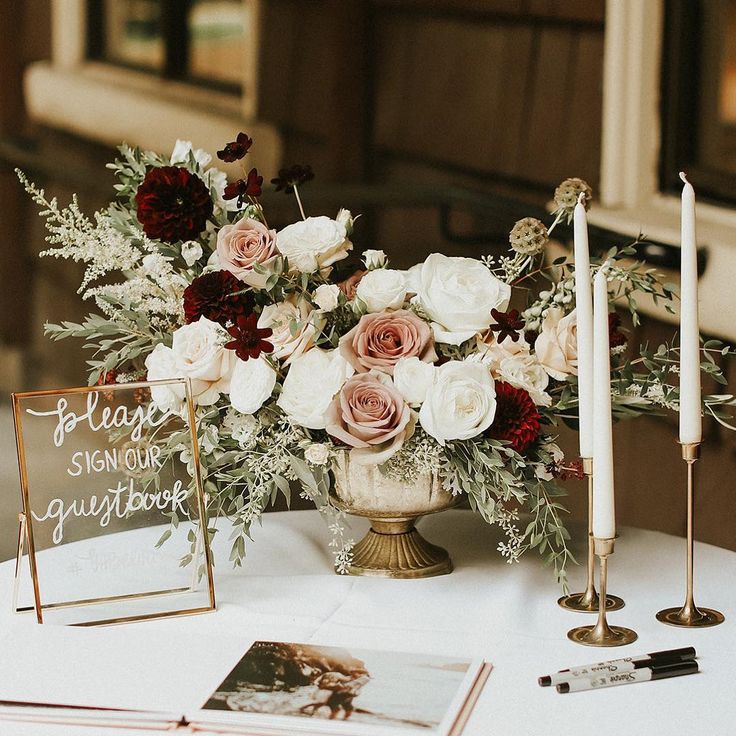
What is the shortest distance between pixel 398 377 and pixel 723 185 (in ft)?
4.27

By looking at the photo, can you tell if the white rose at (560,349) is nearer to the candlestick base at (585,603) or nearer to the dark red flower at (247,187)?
the candlestick base at (585,603)

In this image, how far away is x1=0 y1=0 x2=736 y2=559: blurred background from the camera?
7.54 feet

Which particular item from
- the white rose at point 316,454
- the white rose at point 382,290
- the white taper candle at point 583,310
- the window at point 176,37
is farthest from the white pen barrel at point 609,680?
the window at point 176,37

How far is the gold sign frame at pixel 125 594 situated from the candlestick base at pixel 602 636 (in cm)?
38

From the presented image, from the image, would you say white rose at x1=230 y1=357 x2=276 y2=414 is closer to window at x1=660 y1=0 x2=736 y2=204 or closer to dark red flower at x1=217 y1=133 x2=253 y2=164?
dark red flower at x1=217 y1=133 x2=253 y2=164

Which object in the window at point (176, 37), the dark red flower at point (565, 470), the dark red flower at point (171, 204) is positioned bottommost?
the dark red flower at point (565, 470)

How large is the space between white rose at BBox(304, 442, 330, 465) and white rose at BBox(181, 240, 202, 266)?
10.5 inches

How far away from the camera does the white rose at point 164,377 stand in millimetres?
1197

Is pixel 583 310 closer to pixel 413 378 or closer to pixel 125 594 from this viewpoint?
pixel 413 378

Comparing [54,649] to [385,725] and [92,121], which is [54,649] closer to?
[385,725]

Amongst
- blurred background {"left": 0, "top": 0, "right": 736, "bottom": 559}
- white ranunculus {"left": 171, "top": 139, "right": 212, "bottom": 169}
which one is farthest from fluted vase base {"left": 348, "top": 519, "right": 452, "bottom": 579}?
blurred background {"left": 0, "top": 0, "right": 736, "bottom": 559}

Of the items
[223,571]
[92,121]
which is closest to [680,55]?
[223,571]

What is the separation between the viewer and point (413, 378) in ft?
3.78

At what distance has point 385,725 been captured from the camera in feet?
2.92
